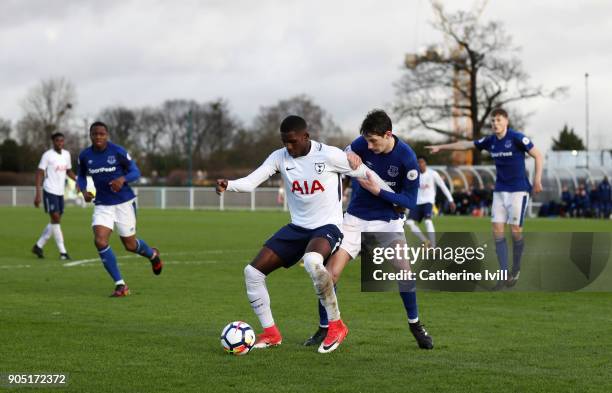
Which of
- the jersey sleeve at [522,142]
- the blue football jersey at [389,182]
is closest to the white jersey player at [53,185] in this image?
the jersey sleeve at [522,142]

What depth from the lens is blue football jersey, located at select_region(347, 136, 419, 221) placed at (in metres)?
8.36

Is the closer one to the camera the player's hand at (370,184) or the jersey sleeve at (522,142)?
the player's hand at (370,184)

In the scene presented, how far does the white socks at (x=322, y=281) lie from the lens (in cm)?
809

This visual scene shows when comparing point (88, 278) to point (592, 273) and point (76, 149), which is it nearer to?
point (592, 273)

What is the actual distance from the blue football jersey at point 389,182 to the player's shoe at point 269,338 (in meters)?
1.31

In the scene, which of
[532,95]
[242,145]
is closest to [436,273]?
[532,95]

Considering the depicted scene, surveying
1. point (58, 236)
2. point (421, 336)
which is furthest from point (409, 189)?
point (58, 236)

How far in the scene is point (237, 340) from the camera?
7949mm

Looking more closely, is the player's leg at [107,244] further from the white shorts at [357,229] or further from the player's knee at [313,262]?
the player's knee at [313,262]

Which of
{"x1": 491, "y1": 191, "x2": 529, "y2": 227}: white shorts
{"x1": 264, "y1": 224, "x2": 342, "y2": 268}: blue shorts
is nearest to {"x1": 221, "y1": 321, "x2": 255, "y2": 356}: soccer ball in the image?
{"x1": 264, "y1": 224, "x2": 342, "y2": 268}: blue shorts

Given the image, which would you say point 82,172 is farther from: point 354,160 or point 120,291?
point 354,160

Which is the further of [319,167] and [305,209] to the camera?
[305,209]

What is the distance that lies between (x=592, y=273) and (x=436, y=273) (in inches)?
116

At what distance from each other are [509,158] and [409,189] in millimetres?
5649
